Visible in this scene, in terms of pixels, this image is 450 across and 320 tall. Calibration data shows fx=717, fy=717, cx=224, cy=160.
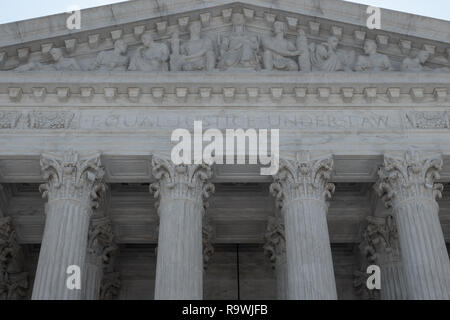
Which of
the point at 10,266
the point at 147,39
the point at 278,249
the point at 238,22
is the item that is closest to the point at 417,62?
the point at 238,22

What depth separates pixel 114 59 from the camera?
23.1 m

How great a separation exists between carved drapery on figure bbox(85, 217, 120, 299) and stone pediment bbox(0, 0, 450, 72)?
528cm

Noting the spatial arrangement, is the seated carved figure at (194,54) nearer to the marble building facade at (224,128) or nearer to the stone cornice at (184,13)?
the marble building facade at (224,128)

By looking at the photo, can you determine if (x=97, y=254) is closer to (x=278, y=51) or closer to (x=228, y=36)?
(x=228, y=36)

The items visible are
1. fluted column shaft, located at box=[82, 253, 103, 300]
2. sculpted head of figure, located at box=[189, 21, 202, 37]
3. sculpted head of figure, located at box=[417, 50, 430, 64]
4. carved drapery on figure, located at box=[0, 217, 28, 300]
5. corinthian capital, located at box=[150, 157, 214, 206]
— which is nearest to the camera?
corinthian capital, located at box=[150, 157, 214, 206]

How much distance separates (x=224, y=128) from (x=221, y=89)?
1.32 meters

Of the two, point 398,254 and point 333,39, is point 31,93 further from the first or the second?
point 398,254

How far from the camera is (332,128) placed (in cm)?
2169

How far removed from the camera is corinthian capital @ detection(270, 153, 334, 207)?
808 inches

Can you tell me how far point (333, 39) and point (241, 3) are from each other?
3319 millimetres

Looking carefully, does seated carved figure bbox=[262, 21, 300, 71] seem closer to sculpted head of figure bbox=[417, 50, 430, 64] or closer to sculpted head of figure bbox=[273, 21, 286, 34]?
sculpted head of figure bbox=[273, 21, 286, 34]

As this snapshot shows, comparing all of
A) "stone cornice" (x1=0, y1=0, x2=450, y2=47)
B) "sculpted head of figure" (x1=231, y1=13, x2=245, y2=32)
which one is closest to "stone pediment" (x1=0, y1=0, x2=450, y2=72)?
"stone cornice" (x1=0, y1=0, x2=450, y2=47)
